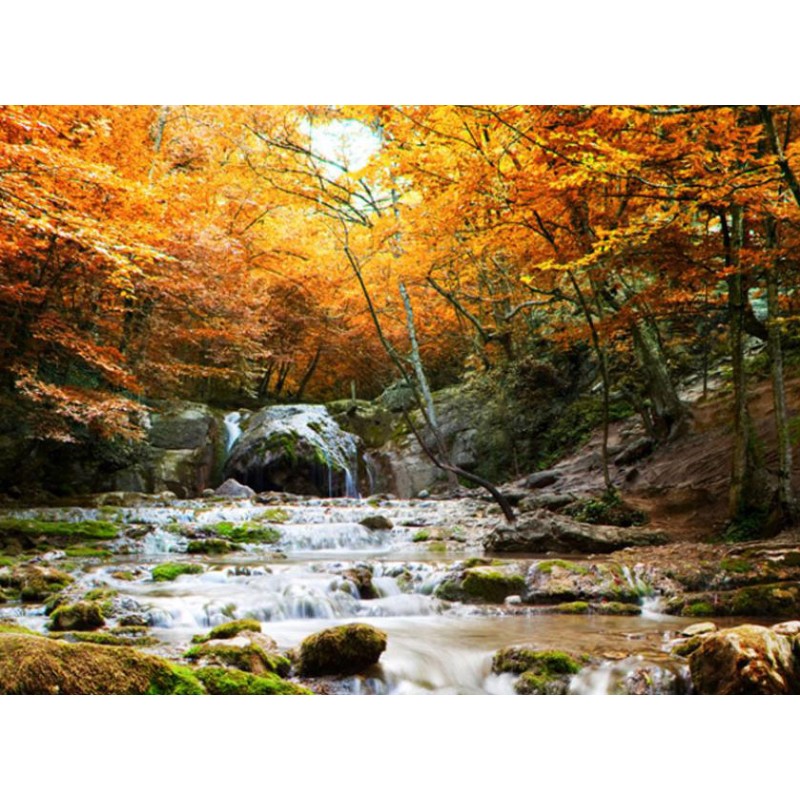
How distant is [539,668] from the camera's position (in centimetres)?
290

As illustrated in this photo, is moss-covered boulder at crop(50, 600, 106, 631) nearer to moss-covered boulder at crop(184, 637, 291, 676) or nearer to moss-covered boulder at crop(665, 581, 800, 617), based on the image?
moss-covered boulder at crop(184, 637, 291, 676)

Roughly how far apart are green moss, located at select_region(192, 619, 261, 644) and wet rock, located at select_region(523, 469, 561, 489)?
6.75 metres

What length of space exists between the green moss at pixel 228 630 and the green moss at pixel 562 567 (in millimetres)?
2115

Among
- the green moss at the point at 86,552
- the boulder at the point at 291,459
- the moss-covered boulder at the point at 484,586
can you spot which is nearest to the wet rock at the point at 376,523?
the green moss at the point at 86,552

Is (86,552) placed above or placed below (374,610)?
above

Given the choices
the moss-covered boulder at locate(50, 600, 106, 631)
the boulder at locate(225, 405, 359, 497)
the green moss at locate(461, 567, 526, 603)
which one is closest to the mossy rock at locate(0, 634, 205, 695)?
the moss-covered boulder at locate(50, 600, 106, 631)

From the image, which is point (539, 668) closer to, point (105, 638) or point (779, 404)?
point (105, 638)

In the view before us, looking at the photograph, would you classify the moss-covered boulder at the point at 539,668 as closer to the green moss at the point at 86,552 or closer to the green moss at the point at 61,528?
the green moss at the point at 86,552

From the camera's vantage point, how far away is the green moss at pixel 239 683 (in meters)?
2.62

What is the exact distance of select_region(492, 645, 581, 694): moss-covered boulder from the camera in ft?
9.28

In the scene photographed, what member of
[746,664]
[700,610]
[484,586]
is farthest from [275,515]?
[746,664]

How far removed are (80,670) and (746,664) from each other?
2.66m
